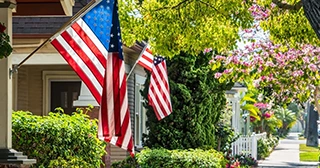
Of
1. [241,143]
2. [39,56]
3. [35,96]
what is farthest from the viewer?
[241,143]

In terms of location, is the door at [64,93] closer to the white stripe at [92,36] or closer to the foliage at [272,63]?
the foliage at [272,63]

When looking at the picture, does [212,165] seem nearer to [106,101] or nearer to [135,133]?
[135,133]

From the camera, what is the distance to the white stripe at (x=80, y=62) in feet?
39.1

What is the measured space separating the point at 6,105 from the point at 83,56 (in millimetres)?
2157

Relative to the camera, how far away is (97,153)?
14.5 m

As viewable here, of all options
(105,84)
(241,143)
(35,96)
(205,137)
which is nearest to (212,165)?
(205,137)

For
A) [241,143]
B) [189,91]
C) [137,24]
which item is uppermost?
[137,24]

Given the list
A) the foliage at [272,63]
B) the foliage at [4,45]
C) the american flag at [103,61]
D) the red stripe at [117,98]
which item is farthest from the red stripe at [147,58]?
the foliage at [4,45]

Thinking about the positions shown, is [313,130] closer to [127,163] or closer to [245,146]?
[245,146]

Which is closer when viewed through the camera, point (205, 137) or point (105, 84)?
point (105, 84)

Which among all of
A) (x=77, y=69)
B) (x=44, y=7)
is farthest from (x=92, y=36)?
(x=44, y=7)

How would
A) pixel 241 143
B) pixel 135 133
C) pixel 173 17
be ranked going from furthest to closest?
pixel 241 143, pixel 135 133, pixel 173 17

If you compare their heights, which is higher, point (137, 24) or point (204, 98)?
point (137, 24)

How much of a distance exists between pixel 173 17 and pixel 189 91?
5698 mm
